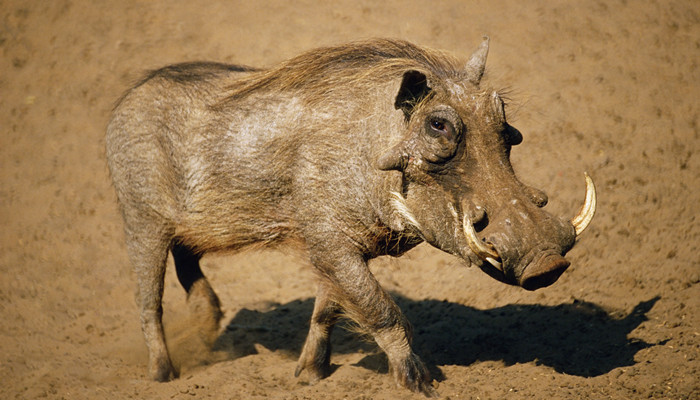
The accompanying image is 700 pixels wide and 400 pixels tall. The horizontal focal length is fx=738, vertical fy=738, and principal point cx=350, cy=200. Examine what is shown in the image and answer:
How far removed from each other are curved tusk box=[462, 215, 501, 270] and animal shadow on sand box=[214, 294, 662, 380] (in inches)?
49.8

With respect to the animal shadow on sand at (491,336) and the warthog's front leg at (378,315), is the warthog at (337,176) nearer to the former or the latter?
the warthog's front leg at (378,315)

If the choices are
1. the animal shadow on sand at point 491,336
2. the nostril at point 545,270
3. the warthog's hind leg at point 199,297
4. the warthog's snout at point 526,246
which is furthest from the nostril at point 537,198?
the warthog's hind leg at point 199,297

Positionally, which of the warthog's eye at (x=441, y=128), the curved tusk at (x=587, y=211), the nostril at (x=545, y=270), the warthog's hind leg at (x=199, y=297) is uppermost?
the warthog's eye at (x=441, y=128)

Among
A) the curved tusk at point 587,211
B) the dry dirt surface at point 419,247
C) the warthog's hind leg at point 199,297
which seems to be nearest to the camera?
the curved tusk at point 587,211

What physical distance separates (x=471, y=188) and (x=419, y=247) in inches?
118

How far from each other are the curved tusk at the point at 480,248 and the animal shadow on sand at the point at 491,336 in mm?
1264

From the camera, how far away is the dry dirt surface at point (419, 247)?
4.71 m

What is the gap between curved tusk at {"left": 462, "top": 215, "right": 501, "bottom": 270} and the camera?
3.46 m

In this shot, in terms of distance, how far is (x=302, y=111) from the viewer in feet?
14.3

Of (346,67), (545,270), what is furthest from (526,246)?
(346,67)

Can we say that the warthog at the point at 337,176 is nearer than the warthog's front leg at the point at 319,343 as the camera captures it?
Yes

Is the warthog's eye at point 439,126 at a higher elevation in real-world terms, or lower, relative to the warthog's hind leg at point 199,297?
higher

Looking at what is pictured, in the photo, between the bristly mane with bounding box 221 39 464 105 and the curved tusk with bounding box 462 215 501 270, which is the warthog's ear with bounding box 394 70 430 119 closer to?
the bristly mane with bounding box 221 39 464 105

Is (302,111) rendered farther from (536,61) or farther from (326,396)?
(536,61)
